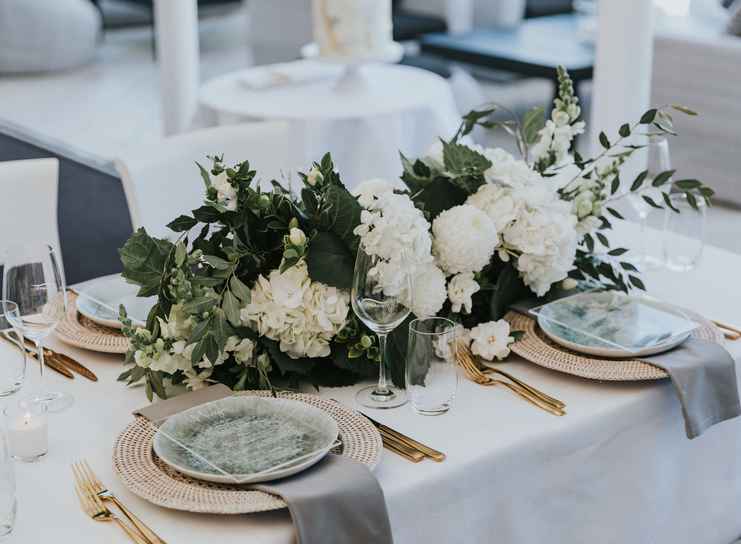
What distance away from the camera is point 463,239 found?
1493mm

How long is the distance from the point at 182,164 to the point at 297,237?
38.1 inches

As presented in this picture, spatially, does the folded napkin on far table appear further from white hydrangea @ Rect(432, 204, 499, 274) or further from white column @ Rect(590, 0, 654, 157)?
white hydrangea @ Rect(432, 204, 499, 274)

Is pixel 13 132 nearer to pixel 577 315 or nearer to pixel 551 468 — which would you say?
pixel 577 315

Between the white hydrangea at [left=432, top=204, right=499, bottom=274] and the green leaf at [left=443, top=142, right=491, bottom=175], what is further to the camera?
the green leaf at [left=443, top=142, right=491, bottom=175]

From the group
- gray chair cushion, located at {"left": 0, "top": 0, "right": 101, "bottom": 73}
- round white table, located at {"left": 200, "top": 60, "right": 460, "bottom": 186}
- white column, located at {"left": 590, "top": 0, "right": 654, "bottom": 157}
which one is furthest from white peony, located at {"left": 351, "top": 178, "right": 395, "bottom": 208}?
gray chair cushion, located at {"left": 0, "top": 0, "right": 101, "bottom": 73}

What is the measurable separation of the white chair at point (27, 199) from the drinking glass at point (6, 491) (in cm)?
111

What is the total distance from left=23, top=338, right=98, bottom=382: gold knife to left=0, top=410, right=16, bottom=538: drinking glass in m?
0.41

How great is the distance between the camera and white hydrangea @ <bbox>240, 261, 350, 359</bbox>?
4.67 feet

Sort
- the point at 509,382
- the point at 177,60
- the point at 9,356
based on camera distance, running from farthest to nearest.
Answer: the point at 177,60 < the point at 9,356 < the point at 509,382

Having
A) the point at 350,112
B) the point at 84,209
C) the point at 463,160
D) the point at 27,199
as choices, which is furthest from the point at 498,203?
the point at 350,112

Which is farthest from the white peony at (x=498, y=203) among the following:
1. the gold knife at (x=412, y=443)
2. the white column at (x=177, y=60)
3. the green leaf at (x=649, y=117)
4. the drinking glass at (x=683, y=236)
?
the white column at (x=177, y=60)

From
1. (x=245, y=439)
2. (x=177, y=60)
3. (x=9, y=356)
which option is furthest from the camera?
(x=177, y=60)

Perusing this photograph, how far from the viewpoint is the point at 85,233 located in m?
2.66

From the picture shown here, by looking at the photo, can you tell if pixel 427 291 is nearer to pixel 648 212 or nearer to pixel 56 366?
pixel 56 366
